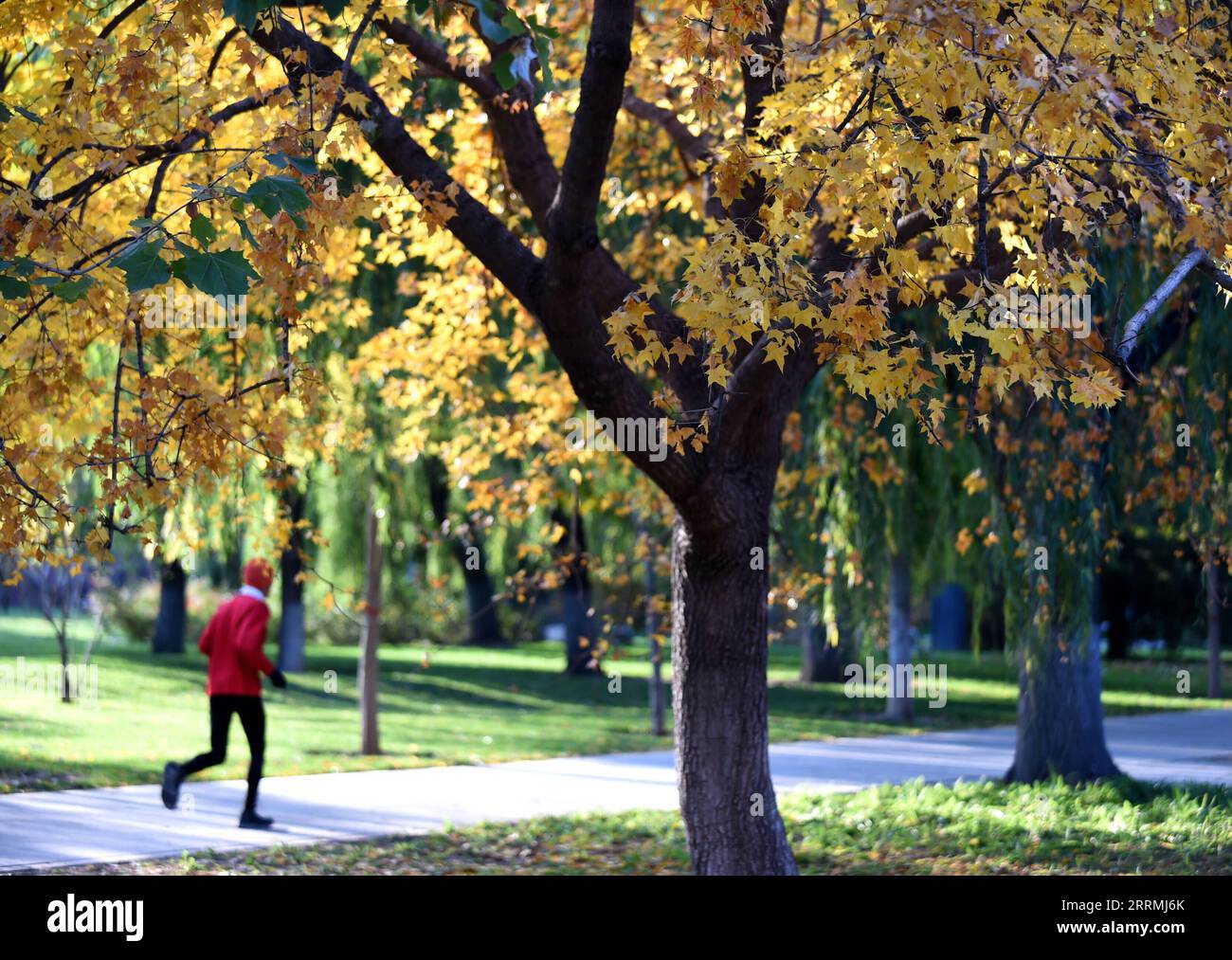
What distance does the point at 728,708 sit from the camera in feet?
26.3

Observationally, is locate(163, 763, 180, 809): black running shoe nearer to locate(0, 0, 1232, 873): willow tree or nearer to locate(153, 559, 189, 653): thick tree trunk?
locate(0, 0, 1232, 873): willow tree

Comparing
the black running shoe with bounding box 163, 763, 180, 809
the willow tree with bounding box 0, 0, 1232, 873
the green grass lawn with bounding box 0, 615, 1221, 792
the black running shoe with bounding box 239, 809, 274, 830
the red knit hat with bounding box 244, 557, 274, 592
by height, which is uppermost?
the willow tree with bounding box 0, 0, 1232, 873

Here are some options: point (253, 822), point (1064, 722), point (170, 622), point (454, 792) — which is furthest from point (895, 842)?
point (170, 622)

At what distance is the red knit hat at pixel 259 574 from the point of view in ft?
32.3

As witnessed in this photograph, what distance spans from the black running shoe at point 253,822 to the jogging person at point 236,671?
0.40 metres

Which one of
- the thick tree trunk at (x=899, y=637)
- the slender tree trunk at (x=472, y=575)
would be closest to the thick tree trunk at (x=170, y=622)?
the slender tree trunk at (x=472, y=575)

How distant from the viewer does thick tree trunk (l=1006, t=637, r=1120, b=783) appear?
466 inches

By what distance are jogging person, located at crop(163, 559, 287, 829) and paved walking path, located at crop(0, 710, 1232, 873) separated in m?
0.56

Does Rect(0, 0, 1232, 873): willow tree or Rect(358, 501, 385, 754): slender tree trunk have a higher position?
Rect(0, 0, 1232, 873): willow tree

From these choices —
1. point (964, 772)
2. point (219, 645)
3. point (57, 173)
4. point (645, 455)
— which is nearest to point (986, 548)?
point (964, 772)

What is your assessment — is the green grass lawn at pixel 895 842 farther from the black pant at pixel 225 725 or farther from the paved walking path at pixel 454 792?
the black pant at pixel 225 725

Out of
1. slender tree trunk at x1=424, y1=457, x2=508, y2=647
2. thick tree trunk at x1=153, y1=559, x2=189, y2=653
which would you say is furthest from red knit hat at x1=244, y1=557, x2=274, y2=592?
thick tree trunk at x1=153, y1=559, x2=189, y2=653

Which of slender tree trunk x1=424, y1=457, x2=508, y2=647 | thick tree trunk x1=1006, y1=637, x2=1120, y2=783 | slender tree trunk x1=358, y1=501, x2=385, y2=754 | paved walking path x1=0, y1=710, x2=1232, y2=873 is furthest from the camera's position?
slender tree trunk x1=424, y1=457, x2=508, y2=647

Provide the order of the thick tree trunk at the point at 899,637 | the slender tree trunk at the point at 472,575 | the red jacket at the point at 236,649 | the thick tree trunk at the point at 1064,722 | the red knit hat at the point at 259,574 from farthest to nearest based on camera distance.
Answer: the slender tree trunk at the point at 472,575 < the thick tree trunk at the point at 899,637 < the thick tree trunk at the point at 1064,722 < the red knit hat at the point at 259,574 < the red jacket at the point at 236,649
